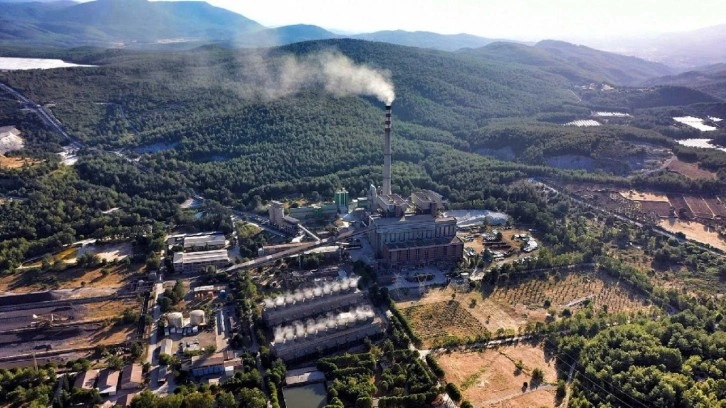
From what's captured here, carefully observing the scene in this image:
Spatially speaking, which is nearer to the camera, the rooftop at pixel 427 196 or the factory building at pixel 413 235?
the factory building at pixel 413 235

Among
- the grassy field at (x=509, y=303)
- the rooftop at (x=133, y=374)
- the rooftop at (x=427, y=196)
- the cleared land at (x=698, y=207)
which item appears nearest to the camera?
the rooftop at (x=133, y=374)

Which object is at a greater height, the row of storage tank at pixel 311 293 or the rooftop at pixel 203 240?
the row of storage tank at pixel 311 293

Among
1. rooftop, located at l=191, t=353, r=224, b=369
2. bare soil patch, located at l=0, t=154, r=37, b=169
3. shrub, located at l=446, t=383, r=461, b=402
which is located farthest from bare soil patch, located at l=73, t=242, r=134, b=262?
shrub, located at l=446, t=383, r=461, b=402

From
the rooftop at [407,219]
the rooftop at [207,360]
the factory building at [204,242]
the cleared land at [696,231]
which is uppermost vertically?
the rooftop at [407,219]

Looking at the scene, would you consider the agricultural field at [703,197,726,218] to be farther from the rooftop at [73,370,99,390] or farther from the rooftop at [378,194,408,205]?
the rooftop at [73,370,99,390]

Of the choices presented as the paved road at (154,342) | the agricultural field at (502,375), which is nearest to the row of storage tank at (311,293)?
the paved road at (154,342)

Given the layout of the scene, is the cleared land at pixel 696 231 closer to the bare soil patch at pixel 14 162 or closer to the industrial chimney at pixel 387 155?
the industrial chimney at pixel 387 155

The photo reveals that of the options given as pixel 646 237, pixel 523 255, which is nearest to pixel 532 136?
pixel 646 237
